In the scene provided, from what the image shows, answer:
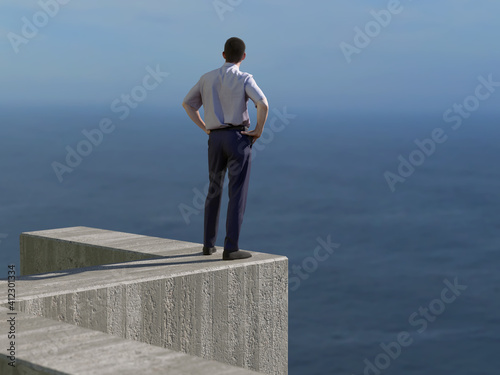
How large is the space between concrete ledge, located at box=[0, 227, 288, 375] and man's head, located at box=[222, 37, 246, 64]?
2.10 meters

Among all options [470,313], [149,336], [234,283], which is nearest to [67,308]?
[149,336]

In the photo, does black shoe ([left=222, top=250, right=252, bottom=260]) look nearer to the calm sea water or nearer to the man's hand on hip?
the man's hand on hip

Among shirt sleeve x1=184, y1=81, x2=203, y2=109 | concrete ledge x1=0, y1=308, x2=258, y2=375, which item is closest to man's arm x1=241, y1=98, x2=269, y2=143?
shirt sleeve x1=184, y1=81, x2=203, y2=109

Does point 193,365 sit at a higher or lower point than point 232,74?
lower

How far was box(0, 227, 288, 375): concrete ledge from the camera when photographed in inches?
311

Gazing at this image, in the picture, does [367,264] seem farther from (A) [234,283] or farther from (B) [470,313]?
(A) [234,283]

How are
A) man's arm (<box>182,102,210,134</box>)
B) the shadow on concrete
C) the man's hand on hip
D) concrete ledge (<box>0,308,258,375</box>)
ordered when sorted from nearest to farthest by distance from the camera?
concrete ledge (<box>0,308,258,375</box>) → the shadow on concrete → the man's hand on hip → man's arm (<box>182,102,210,134</box>)

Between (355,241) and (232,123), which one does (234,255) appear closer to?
(232,123)

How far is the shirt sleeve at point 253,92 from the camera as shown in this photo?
9062mm

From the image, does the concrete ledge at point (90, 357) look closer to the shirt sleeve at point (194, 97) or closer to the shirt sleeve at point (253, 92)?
the shirt sleeve at point (253, 92)

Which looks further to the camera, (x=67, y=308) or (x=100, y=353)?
(x=67, y=308)

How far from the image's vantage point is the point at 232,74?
9.13 m

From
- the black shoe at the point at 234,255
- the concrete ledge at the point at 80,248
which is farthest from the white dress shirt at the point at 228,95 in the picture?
the concrete ledge at the point at 80,248

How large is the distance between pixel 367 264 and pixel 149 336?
4052 inches
